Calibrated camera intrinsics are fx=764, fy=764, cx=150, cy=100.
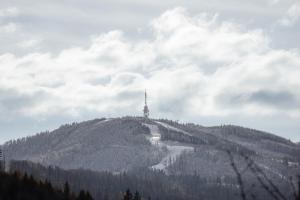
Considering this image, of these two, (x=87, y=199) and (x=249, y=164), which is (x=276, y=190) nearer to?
(x=249, y=164)

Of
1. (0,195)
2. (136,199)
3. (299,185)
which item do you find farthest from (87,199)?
(299,185)

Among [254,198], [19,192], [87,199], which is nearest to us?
[254,198]

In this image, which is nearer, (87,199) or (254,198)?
(254,198)

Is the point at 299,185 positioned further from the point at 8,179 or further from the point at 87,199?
the point at 8,179

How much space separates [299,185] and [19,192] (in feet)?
351

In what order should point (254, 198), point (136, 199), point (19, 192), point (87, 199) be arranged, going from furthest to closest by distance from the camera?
point (136, 199), point (19, 192), point (87, 199), point (254, 198)

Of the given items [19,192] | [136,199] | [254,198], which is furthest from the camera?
[136,199]

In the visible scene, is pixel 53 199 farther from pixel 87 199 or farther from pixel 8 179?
pixel 87 199

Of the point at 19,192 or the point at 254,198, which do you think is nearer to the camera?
the point at 254,198

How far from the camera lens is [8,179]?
123m

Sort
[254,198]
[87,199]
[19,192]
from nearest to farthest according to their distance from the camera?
[254,198] → [87,199] → [19,192]

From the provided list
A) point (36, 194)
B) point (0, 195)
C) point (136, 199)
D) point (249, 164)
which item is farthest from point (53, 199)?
point (249, 164)

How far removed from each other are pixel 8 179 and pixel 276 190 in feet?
368

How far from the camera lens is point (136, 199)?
146 meters
